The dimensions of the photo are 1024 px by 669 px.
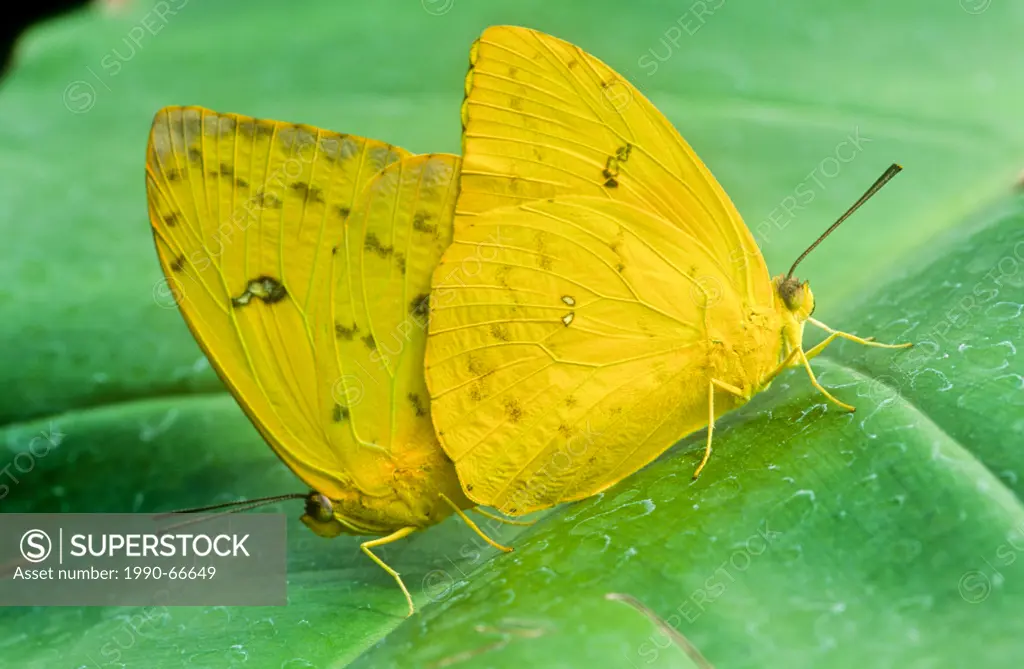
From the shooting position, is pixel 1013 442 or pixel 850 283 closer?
pixel 1013 442

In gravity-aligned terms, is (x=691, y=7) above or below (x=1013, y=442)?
above

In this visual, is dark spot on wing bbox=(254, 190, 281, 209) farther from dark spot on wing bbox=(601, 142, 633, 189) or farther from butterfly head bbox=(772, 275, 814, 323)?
butterfly head bbox=(772, 275, 814, 323)

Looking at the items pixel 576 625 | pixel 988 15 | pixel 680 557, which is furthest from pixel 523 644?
pixel 988 15

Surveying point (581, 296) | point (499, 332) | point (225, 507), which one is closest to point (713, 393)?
point (581, 296)

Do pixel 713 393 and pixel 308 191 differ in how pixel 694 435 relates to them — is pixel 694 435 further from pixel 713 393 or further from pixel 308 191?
pixel 308 191

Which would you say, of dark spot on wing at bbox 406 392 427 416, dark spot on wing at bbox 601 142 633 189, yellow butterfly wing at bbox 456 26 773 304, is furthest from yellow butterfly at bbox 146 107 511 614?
dark spot on wing at bbox 601 142 633 189

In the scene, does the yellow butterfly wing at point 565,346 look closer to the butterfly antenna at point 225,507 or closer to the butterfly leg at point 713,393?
the butterfly leg at point 713,393

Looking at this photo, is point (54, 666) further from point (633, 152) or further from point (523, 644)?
point (633, 152)
